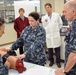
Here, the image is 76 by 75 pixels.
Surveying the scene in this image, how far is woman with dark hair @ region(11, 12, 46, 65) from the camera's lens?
6.48 feet

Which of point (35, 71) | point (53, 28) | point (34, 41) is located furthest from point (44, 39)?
point (53, 28)

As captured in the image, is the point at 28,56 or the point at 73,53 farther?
the point at 28,56

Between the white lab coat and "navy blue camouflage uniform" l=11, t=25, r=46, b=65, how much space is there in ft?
4.83

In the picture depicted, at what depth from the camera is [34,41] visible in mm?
2006

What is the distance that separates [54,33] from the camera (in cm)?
354

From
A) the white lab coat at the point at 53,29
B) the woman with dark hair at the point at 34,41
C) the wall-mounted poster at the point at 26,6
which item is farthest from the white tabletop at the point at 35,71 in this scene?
the wall-mounted poster at the point at 26,6

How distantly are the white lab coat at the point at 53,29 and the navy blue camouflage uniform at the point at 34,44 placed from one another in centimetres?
147

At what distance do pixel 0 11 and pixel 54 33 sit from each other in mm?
3230

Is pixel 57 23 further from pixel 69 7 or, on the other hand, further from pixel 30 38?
pixel 69 7

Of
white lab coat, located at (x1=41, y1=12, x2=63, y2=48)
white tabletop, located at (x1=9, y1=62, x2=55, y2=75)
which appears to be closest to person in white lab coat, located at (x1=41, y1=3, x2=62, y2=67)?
white lab coat, located at (x1=41, y1=12, x2=63, y2=48)

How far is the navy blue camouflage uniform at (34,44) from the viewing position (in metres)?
1.98

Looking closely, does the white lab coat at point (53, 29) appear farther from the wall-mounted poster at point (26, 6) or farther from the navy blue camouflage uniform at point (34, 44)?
the wall-mounted poster at point (26, 6)

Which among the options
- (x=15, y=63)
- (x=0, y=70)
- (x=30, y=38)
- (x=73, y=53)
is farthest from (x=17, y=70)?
(x=73, y=53)

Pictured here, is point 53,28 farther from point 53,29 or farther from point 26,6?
point 26,6
